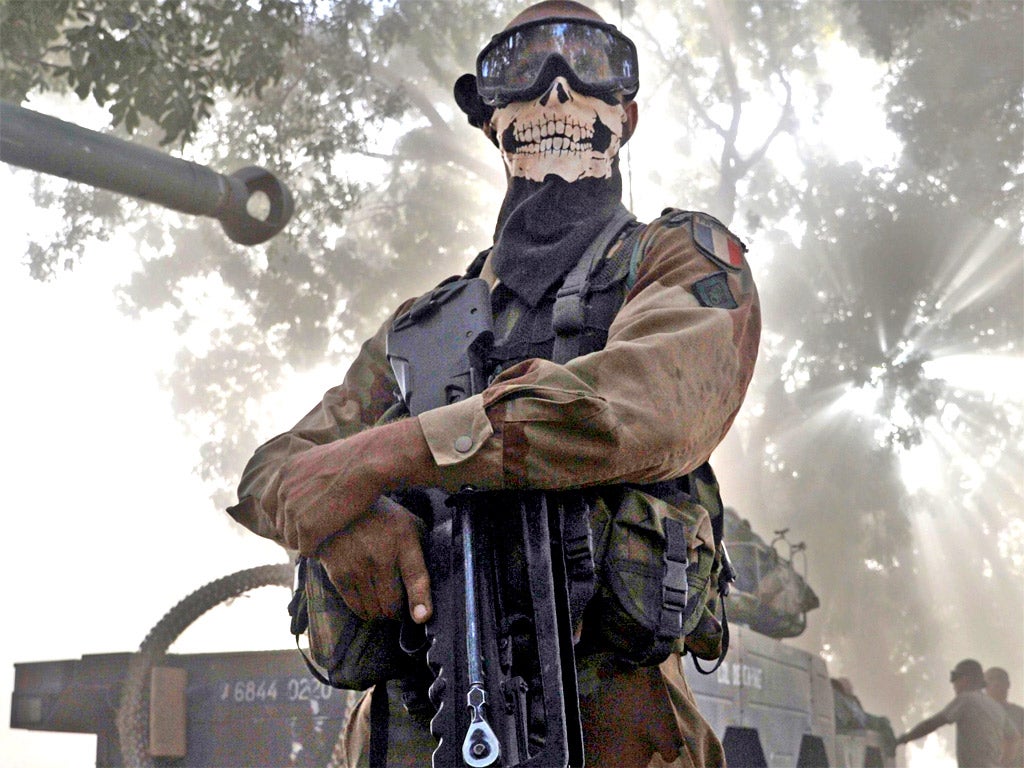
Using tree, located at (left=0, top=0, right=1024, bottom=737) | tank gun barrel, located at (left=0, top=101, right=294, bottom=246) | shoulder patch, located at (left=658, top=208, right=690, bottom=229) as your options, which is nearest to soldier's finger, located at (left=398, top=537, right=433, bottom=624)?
shoulder patch, located at (left=658, top=208, right=690, bottom=229)

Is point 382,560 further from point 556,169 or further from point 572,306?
point 556,169

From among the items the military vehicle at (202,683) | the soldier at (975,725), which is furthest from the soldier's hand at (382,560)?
the soldier at (975,725)

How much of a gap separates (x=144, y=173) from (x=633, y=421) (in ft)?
12.6

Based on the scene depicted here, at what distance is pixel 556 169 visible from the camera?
8.48 feet

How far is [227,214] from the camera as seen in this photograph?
5.86m

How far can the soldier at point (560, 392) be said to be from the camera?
6.48 feet

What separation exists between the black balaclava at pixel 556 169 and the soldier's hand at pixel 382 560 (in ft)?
2.06

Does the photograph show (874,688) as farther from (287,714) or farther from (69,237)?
(287,714)

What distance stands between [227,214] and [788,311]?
1737 cm

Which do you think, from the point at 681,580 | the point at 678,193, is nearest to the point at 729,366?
the point at 681,580

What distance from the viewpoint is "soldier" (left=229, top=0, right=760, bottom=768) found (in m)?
1.98

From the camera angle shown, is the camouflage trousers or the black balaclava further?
the black balaclava

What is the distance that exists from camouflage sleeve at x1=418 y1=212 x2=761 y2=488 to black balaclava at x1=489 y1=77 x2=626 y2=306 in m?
0.28

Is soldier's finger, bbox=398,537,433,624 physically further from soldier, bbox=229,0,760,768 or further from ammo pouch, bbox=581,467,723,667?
ammo pouch, bbox=581,467,723,667
